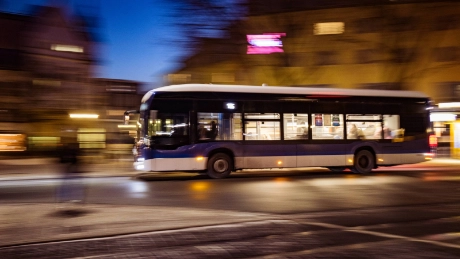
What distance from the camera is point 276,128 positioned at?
17.9 m

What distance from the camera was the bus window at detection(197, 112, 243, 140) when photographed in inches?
670

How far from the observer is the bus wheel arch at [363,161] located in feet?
62.6

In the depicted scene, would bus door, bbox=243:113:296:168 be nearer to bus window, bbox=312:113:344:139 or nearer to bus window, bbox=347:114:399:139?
bus window, bbox=312:113:344:139

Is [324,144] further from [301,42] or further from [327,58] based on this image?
[327,58]

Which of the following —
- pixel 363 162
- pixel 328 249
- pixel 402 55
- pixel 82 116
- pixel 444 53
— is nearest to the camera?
pixel 328 249

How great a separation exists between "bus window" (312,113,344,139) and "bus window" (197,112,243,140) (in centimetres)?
324

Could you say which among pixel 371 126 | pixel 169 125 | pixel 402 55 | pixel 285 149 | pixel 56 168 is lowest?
pixel 56 168

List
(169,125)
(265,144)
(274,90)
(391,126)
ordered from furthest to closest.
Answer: (391,126), (274,90), (265,144), (169,125)

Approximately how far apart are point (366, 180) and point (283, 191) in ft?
15.3

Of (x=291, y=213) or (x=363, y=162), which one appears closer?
(x=291, y=213)

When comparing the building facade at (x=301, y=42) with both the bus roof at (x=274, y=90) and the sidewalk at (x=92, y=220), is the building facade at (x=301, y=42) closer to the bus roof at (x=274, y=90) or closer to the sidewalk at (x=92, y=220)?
the bus roof at (x=274, y=90)

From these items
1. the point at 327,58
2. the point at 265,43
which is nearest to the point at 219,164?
the point at 265,43

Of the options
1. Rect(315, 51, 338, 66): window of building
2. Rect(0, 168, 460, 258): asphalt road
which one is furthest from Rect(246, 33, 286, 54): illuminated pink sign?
Rect(315, 51, 338, 66): window of building

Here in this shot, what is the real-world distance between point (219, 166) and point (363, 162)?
20.9 feet
